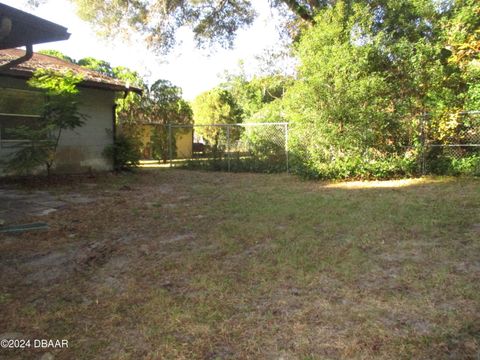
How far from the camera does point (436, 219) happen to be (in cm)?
475

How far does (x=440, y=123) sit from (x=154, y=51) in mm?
10556

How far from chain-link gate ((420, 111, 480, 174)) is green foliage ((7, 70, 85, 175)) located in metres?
8.42

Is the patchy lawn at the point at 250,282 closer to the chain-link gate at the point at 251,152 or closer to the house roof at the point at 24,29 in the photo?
the house roof at the point at 24,29

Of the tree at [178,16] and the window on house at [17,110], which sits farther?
the tree at [178,16]

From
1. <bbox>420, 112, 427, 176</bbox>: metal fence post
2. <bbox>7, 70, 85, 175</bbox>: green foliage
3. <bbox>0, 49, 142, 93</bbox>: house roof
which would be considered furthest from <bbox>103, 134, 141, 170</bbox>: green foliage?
<bbox>420, 112, 427, 176</bbox>: metal fence post

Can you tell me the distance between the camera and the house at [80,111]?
822cm

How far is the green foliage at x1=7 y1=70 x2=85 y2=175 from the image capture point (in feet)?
24.6

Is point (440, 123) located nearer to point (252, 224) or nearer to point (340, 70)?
point (340, 70)

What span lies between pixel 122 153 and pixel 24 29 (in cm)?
655

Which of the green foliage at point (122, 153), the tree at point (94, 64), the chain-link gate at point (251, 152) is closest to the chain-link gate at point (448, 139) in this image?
the chain-link gate at point (251, 152)

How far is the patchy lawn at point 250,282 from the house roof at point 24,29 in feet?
7.82

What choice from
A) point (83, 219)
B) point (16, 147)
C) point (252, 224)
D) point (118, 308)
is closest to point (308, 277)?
point (118, 308)

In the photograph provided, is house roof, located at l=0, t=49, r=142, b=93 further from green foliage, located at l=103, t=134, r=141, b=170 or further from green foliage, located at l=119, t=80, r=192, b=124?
green foliage, located at l=119, t=80, r=192, b=124

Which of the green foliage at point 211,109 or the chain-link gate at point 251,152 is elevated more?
the green foliage at point 211,109
